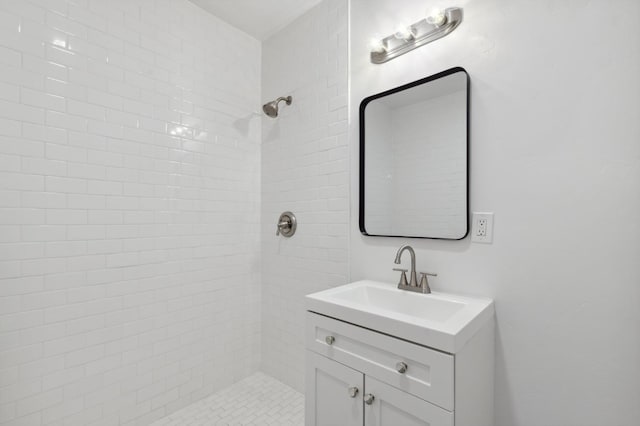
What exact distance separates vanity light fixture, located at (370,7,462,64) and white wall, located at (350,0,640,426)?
58 mm

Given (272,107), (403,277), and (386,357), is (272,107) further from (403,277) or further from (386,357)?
(386,357)

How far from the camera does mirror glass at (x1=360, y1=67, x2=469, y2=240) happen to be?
141cm

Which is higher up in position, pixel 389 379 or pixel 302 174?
pixel 302 174

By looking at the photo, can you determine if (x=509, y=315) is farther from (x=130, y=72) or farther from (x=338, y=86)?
(x=130, y=72)

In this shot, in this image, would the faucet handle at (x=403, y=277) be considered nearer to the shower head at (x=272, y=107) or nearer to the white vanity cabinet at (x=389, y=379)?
the white vanity cabinet at (x=389, y=379)

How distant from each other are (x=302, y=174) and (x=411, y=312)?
1.11 meters

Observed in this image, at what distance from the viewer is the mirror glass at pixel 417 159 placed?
141cm

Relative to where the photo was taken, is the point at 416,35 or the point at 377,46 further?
the point at 377,46

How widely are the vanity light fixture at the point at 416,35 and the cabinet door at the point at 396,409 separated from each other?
1.53 m

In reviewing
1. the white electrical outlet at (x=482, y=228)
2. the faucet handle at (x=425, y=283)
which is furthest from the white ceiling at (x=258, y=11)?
the faucet handle at (x=425, y=283)

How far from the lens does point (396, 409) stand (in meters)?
1.08

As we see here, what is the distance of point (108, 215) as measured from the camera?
164 cm

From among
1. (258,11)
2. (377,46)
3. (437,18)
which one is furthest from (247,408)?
(258,11)

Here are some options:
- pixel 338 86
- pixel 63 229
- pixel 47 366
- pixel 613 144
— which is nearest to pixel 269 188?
pixel 338 86
